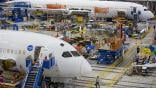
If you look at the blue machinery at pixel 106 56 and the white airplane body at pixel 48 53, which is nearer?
the white airplane body at pixel 48 53

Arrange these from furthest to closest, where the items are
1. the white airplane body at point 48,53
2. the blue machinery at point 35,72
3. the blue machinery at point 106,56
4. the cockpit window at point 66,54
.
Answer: the blue machinery at point 106,56 < the cockpit window at point 66,54 < the white airplane body at point 48,53 < the blue machinery at point 35,72

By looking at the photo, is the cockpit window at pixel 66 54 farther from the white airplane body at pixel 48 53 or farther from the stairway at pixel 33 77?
the stairway at pixel 33 77

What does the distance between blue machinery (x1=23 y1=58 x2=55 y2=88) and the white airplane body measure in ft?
2.28

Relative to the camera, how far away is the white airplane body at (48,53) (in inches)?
1212

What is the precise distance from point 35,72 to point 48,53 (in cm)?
177

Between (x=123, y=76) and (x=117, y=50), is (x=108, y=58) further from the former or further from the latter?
(x=123, y=76)

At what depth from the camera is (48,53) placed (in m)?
30.6

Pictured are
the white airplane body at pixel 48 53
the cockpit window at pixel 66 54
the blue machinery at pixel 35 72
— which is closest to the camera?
the blue machinery at pixel 35 72

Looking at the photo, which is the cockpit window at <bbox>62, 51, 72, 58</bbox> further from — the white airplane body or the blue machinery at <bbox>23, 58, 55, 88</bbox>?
the blue machinery at <bbox>23, 58, 55, 88</bbox>

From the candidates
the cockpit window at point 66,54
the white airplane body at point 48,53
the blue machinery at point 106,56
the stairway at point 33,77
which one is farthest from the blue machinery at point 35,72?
the blue machinery at point 106,56

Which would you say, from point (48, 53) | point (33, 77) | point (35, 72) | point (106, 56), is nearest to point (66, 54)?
point (48, 53)

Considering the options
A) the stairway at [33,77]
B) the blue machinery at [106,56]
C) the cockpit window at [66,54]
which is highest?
the cockpit window at [66,54]

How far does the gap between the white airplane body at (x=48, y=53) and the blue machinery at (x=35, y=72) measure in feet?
2.28

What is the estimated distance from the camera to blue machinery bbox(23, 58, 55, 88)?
2977 cm
